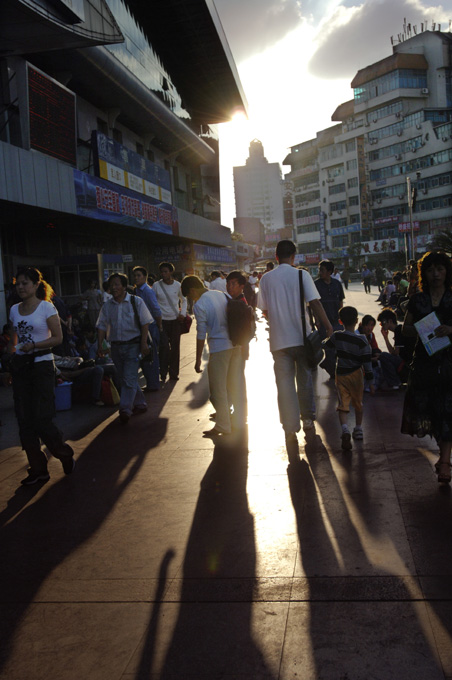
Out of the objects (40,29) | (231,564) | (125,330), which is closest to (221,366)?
(125,330)

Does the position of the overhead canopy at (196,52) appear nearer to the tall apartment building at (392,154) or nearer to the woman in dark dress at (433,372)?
the woman in dark dress at (433,372)

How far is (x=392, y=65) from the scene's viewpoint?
282 ft

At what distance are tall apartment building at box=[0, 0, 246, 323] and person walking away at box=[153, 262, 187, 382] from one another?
7.44 m

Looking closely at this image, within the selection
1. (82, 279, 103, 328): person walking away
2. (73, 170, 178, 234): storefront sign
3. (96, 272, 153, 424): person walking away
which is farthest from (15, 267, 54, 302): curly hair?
(73, 170, 178, 234): storefront sign

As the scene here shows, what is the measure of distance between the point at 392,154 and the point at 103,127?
62099mm

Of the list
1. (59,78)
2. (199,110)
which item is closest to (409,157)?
(199,110)

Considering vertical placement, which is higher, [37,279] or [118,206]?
[118,206]

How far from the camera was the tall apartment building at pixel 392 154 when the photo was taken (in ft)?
260

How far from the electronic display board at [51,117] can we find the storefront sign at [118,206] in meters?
0.98

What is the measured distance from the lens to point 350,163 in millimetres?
97438

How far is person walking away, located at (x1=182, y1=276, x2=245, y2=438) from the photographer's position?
689 centimetres

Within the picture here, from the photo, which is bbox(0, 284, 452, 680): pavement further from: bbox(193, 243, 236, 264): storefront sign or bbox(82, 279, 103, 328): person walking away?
bbox(193, 243, 236, 264): storefront sign

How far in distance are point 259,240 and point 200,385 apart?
547 ft

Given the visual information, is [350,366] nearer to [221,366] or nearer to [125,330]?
[221,366]
